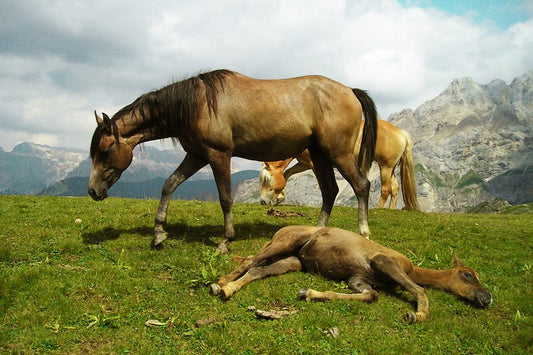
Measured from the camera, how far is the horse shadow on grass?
9086 mm

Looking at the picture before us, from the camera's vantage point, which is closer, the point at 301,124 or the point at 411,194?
the point at 301,124

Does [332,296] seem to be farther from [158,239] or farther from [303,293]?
[158,239]

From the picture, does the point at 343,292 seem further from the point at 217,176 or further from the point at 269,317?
the point at 217,176

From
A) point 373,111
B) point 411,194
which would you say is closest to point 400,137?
point 411,194

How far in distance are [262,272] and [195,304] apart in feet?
4.77

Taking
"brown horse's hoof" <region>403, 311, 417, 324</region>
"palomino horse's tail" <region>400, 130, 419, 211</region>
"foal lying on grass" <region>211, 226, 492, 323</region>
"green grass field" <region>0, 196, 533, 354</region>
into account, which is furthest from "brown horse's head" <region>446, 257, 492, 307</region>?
"palomino horse's tail" <region>400, 130, 419, 211</region>

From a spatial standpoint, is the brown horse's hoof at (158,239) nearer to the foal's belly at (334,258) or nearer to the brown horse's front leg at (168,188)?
the brown horse's front leg at (168,188)

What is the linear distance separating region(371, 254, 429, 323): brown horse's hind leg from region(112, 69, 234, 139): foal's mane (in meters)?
4.70

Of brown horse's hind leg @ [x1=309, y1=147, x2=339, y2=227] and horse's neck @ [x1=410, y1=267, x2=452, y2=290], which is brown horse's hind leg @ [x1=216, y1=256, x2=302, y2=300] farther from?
brown horse's hind leg @ [x1=309, y1=147, x2=339, y2=227]

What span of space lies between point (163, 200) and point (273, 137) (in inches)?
118

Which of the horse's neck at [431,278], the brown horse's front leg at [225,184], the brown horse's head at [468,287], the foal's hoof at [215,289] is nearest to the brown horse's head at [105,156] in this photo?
the brown horse's front leg at [225,184]

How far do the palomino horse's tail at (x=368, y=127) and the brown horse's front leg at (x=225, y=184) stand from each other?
151 inches

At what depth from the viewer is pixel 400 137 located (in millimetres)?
18438

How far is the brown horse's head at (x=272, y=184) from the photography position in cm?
1859
